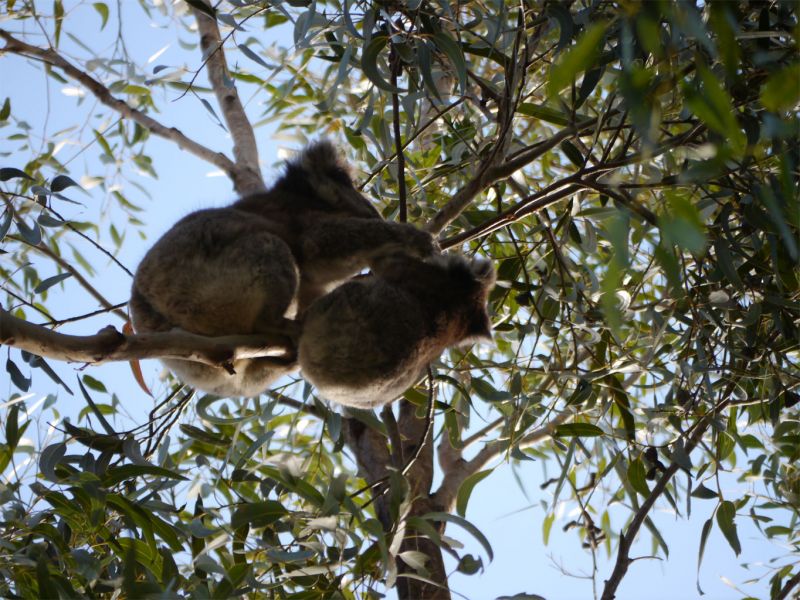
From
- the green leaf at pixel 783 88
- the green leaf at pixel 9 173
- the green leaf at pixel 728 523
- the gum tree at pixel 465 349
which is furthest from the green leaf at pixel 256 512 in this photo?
the green leaf at pixel 783 88

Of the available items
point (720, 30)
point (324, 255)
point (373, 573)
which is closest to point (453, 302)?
point (324, 255)

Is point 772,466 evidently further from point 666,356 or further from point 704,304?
point 704,304

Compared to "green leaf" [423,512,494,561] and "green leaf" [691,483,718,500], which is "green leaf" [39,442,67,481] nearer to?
"green leaf" [423,512,494,561]

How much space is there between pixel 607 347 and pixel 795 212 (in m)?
1.63

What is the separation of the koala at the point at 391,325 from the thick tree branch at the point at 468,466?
1068 millimetres

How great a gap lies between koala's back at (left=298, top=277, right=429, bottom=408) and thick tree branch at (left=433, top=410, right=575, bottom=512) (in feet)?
3.86

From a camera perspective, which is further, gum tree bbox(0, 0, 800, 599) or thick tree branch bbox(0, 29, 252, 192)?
thick tree branch bbox(0, 29, 252, 192)

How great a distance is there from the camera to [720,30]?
0.95 m

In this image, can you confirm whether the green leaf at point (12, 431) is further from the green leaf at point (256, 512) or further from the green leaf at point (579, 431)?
the green leaf at point (579, 431)

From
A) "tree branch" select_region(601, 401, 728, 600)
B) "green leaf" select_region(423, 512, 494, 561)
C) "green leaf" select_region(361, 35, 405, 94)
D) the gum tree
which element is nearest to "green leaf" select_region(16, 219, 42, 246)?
the gum tree

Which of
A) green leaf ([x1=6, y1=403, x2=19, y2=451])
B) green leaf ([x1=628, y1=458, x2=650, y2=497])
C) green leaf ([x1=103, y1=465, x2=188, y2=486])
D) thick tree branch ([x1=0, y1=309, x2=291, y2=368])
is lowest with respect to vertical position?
green leaf ([x1=628, y1=458, x2=650, y2=497])

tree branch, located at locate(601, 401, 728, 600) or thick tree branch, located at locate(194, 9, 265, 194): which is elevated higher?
thick tree branch, located at locate(194, 9, 265, 194)

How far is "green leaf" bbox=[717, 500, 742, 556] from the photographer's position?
2441mm

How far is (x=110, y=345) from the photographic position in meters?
1.60
